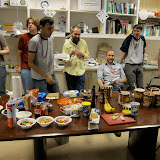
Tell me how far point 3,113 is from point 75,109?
644 mm

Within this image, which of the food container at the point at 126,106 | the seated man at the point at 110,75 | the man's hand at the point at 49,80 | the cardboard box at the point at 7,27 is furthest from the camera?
the cardboard box at the point at 7,27

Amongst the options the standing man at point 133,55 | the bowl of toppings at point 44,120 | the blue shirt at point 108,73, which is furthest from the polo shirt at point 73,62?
the bowl of toppings at point 44,120

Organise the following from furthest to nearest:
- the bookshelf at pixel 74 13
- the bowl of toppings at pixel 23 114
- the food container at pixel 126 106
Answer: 1. the bookshelf at pixel 74 13
2. the food container at pixel 126 106
3. the bowl of toppings at pixel 23 114

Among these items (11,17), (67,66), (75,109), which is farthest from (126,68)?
(11,17)

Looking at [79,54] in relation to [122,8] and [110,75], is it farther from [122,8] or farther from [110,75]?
[122,8]

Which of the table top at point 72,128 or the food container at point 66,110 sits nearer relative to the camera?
the table top at point 72,128

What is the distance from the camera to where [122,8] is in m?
3.93

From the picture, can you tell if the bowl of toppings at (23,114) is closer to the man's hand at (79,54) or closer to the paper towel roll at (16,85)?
the paper towel roll at (16,85)

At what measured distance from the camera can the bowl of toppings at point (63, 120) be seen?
136cm

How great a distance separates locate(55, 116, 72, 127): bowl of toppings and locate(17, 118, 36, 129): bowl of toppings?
0.19 m

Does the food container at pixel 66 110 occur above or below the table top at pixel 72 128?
above

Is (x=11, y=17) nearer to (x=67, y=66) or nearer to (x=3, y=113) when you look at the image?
(x=67, y=66)

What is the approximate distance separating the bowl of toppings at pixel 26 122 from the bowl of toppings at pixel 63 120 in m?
0.19

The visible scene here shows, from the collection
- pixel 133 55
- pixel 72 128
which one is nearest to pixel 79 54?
pixel 133 55
